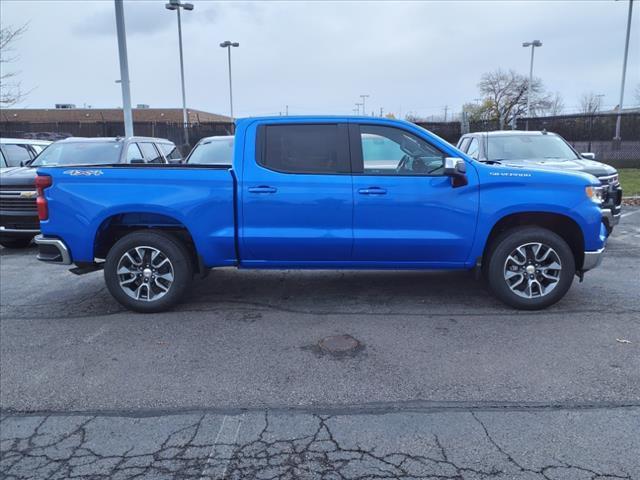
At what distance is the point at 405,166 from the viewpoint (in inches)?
214

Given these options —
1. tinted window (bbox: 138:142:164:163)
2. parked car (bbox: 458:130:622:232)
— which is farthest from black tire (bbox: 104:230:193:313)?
parked car (bbox: 458:130:622:232)

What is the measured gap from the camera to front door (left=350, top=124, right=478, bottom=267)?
17.4 ft

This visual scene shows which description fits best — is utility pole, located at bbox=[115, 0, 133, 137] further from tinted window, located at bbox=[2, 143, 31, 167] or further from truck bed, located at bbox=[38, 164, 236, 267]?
truck bed, located at bbox=[38, 164, 236, 267]

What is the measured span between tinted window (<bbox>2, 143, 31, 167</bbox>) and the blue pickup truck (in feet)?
22.1

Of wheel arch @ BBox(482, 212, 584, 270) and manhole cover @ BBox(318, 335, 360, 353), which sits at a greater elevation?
wheel arch @ BBox(482, 212, 584, 270)

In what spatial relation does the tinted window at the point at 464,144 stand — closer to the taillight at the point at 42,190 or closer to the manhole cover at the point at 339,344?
the manhole cover at the point at 339,344

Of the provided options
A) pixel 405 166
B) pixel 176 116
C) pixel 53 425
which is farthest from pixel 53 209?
pixel 176 116

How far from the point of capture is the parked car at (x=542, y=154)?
8.62m

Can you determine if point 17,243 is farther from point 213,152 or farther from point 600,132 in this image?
point 600,132

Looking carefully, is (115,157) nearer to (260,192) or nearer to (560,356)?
(260,192)

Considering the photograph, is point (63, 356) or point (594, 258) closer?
point (63, 356)

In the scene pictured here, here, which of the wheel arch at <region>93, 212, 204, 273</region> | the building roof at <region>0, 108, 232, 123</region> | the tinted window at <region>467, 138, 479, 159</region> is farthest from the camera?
the building roof at <region>0, 108, 232, 123</region>

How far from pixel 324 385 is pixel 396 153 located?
2.63m

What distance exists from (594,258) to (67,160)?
8.57 m
